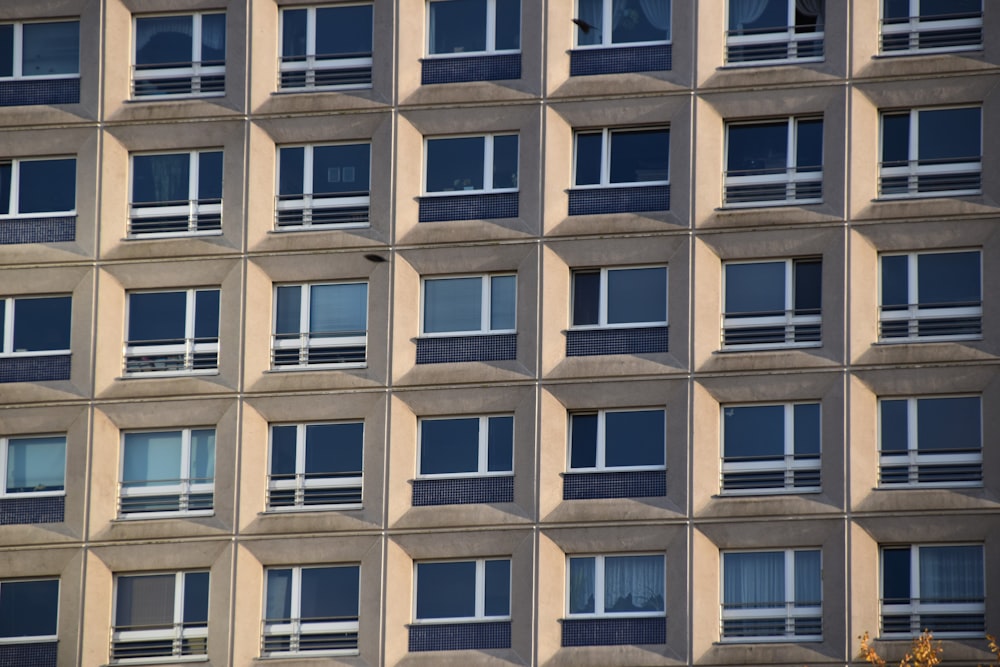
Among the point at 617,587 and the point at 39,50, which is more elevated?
the point at 39,50

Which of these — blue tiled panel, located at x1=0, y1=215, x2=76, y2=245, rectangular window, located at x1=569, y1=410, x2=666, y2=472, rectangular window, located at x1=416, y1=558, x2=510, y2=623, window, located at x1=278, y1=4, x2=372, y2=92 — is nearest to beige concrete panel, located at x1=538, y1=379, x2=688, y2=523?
rectangular window, located at x1=569, y1=410, x2=666, y2=472

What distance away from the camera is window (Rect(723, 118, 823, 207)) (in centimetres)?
5091

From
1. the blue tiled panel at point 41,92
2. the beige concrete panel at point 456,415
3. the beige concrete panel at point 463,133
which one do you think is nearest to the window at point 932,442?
the beige concrete panel at point 456,415

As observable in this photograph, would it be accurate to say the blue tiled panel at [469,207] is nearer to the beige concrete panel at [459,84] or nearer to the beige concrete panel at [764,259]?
the beige concrete panel at [459,84]

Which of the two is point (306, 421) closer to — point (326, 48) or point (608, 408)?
point (608, 408)

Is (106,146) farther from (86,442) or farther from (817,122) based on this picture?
(817,122)

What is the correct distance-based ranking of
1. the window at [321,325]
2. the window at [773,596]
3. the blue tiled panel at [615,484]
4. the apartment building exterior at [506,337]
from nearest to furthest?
the window at [773,596], the apartment building exterior at [506,337], the blue tiled panel at [615,484], the window at [321,325]

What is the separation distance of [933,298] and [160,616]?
1747 centimetres

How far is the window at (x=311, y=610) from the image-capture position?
166 ft

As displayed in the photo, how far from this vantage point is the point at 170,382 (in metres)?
51.8

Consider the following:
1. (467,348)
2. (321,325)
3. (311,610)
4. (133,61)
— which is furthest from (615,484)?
(133,61)

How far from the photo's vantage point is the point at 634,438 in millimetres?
50594

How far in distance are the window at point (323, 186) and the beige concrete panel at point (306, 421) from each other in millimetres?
3907

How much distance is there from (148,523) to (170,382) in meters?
3.04
